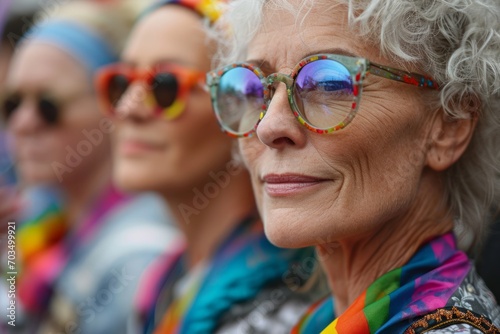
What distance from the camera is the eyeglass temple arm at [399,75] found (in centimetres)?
198

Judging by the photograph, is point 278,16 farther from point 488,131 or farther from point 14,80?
point 14,80

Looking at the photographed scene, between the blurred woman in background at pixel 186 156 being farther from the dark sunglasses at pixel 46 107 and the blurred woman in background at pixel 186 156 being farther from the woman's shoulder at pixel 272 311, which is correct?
the dark sunglasses at pixel 46 107

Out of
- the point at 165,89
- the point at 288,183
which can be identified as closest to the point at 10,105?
the point at 165,89

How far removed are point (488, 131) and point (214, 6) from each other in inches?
54.5

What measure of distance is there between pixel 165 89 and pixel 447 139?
56.7 inches

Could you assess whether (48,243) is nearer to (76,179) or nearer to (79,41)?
(76,179)

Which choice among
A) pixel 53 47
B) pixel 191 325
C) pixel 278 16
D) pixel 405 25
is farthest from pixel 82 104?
pixel 405 25

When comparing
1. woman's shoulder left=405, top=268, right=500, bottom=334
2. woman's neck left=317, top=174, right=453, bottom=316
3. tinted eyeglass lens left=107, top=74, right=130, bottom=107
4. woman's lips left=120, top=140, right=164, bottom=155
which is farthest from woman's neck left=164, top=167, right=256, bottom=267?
woman's shoulder left=405, top=268, right=500, bottom=334

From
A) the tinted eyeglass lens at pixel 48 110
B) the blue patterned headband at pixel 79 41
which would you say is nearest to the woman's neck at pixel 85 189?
the tinted eyeglass lens at pixel 48 110

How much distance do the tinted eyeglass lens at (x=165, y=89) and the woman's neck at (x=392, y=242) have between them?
1.22 metres

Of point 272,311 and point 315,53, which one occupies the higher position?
point 315,53

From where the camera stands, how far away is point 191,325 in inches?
115

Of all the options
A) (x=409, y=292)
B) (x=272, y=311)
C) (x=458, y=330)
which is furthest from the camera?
(x=272, y=311)

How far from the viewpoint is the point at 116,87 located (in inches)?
134
